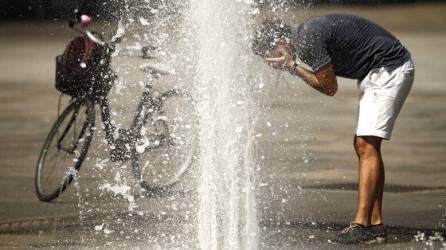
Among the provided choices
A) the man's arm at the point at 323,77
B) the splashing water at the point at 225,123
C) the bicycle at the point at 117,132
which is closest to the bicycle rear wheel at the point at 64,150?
the bicycle at the point at 117,132

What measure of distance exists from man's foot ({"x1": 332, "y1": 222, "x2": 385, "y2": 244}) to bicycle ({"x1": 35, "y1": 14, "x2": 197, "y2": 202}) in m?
1.79

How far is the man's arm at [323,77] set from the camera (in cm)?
671

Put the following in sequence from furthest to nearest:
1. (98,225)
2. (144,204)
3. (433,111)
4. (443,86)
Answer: (443,86) → (433,111) → (144,204) → (98,225)

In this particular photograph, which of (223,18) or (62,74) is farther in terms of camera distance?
(62,74)

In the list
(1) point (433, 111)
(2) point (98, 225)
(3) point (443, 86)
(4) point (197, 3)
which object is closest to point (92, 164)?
(2) point (98, 225)

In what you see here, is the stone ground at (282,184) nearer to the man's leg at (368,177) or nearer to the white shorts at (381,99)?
the man's leg at (368,177)

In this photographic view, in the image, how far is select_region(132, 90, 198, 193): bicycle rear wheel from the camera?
841 cm

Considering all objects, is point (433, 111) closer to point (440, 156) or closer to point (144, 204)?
point (440, 156)

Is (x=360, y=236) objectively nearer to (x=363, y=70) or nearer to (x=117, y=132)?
(x=363, y=70)

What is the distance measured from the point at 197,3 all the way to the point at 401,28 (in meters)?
16.2

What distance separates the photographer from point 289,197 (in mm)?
8234

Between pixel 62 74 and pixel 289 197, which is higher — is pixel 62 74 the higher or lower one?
the higher one

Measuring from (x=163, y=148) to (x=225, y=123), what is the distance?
1850mm

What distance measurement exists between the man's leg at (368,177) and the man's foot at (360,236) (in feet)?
0.12
